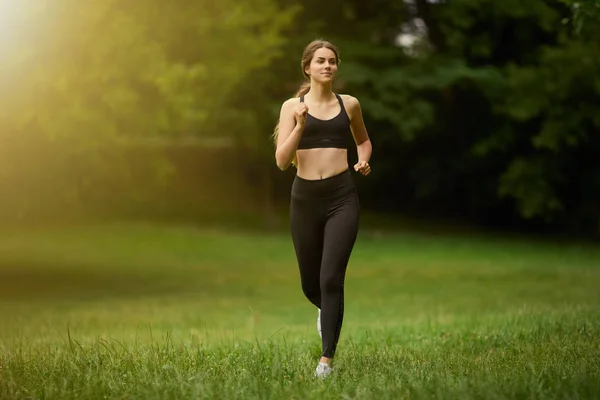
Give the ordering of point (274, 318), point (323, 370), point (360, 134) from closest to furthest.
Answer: point (323, 370)
point (360, 134)
point (274, 318)

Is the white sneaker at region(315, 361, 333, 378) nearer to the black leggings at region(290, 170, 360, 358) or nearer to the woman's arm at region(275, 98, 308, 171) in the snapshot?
the black leggings at region(290, 170, 360, 358)

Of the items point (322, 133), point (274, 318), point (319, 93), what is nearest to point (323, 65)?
point (319, 93)

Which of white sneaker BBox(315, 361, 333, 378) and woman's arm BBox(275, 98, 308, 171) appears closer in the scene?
white sneaker BBox(315, 361, 333, 378)

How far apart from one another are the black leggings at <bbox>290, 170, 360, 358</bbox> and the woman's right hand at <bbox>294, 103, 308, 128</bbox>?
47 cm

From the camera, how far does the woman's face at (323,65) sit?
22.0 feet

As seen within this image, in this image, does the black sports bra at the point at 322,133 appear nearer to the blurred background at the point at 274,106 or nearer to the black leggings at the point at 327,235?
the black leggings at the point at 327,235

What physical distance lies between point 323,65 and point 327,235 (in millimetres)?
1177

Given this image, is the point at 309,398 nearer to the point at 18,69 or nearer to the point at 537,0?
the point at 18,69

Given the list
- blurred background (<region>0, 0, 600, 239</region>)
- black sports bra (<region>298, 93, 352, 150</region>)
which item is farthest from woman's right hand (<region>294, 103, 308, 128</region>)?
blurred background (<region>0, 0, 600, 239</region>)

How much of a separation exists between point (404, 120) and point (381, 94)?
1014 millimetres

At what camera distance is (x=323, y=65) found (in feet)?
22.0

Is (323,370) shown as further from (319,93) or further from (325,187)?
(319,93)

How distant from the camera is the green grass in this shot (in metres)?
5.87

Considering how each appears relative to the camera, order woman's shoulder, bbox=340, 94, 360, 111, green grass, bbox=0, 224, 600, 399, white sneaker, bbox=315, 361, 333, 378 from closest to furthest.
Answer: green grass, bbox=0, 224, 600, 399, white sneaker, bbox=315, 361, 333, 378, woman's shoulder, bbox=340, 94, 360, 111
